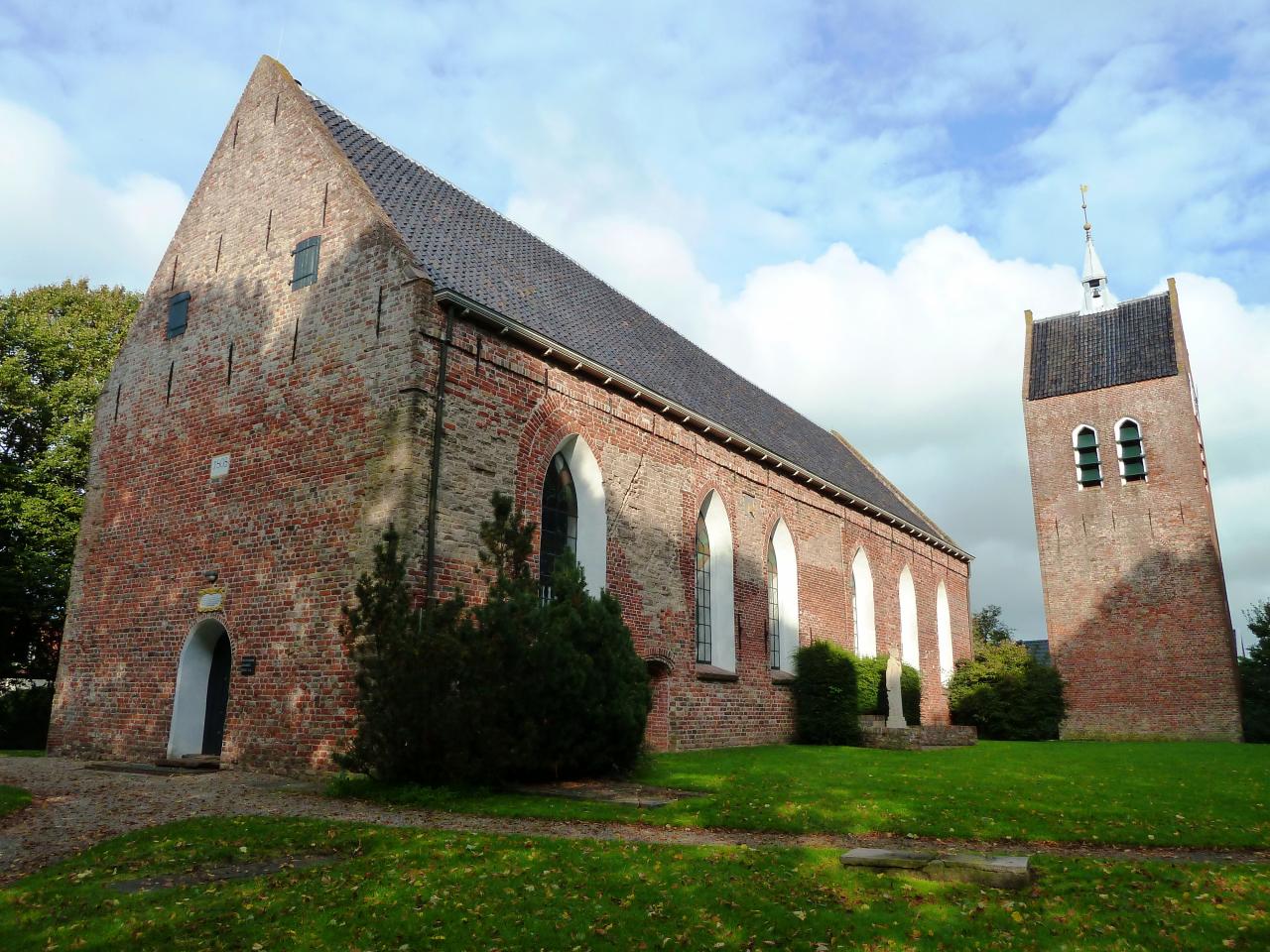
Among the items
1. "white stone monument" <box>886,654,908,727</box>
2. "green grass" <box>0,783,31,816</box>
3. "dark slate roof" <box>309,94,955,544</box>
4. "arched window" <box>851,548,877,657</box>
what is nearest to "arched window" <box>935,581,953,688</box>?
"arched window" <box>851,548,877,657</box>

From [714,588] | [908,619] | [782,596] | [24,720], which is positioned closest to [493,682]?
[714,588]

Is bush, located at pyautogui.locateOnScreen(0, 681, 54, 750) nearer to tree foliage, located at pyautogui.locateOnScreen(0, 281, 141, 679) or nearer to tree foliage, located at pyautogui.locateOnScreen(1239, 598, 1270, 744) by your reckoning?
tree foliage, located at pyautogui.locateOnScreen(0, 281, 141, 679)

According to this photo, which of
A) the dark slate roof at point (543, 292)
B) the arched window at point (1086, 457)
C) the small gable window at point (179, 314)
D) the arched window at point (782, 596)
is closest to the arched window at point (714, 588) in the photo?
the arched window at point (782, 596)

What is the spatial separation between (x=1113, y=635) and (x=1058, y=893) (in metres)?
28.8

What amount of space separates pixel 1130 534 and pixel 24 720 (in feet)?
112

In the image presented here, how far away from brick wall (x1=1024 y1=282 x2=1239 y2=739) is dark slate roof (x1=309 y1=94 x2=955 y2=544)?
32.7 ft

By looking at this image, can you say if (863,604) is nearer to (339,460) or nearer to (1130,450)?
(1130,450)

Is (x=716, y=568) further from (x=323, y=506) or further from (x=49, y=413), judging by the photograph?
(x=49, y=413)

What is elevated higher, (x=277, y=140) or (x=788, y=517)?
(x=277, y=140)

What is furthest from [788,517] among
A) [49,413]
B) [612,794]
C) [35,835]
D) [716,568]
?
[49,413]

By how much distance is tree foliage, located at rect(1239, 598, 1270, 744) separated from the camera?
105ft

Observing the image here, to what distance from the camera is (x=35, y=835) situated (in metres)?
8.77

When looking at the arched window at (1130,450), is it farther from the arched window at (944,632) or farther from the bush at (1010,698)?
the arched window at (944,632)

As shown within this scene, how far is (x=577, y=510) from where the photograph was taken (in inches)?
685
